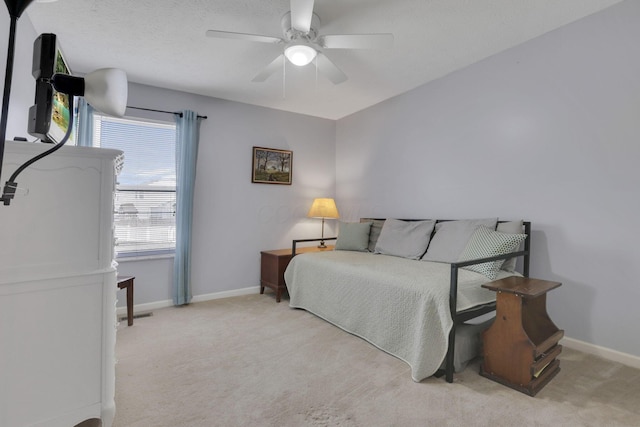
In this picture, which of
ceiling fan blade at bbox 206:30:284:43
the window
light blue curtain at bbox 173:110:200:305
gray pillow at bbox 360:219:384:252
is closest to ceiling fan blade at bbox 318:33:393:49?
ceiling fan blade at bbox 206:30:284:43

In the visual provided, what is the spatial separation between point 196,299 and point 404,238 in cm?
238

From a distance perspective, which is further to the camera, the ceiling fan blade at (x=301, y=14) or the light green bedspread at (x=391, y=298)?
the light green bedspread at (x=391, y=298)

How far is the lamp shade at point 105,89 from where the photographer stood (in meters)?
1.05

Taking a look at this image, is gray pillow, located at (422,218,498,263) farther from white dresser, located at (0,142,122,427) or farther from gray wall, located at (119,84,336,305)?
white dresser, located at (0,142,122,427)

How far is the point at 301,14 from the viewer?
1.75 metres

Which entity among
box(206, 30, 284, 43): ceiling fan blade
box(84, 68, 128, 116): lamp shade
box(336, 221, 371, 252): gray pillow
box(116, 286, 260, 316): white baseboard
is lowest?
box(116, 286, 260, 316): white baseboard

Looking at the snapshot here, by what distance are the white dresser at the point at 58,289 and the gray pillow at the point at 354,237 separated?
2.51m

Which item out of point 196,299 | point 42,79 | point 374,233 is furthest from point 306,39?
point 196,299

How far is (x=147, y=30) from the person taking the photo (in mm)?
2305

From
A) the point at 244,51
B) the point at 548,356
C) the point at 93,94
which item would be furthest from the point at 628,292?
the point at 244,51

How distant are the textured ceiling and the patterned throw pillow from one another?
1.53 m

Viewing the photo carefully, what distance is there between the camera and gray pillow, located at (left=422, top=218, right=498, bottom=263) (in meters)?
2.63

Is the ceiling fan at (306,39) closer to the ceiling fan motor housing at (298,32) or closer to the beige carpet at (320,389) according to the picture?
the ceiling fan motor housing at (298,32)

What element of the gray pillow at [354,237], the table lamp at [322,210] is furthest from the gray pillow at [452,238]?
the table lamp at [322,210]
